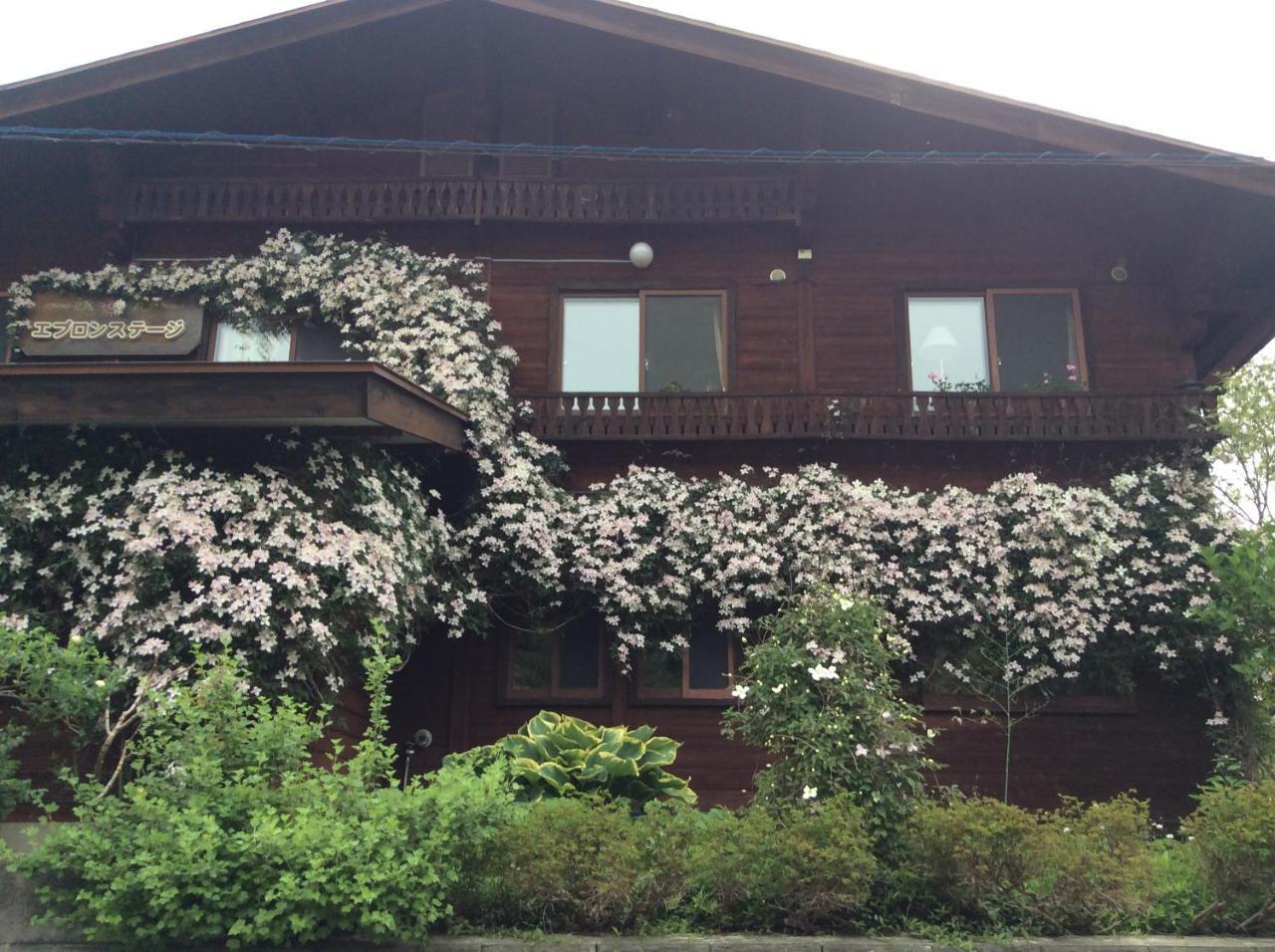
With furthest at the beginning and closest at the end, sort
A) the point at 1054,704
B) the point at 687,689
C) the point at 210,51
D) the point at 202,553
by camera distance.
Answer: the point at 210,51 < the point at 687,689 < the point at 1054,704 < the point at 202,553

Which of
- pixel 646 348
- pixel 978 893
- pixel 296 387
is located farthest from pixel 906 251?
pixel 978 893

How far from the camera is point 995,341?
12.6 meters

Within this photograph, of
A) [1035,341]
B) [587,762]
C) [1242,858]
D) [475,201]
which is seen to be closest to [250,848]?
[587,762]

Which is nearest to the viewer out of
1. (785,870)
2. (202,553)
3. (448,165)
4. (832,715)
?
(785,870)

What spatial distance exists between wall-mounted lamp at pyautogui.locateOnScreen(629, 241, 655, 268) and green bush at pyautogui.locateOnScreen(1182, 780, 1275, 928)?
8.07m

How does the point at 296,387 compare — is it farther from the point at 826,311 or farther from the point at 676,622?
the point at 826,311

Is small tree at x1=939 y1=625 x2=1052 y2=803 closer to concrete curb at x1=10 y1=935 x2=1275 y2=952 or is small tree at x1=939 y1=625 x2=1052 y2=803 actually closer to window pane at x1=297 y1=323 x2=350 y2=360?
concrete curb at x1=10 y1=935 x2=1275 y2=952

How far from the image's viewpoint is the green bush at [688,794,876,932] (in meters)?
6.35

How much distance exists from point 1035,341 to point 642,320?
432cm

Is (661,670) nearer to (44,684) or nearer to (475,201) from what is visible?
(475,201)

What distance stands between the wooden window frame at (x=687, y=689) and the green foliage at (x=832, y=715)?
337 cm

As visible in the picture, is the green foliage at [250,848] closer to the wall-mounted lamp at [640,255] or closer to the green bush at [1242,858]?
the green bush at [1242,858]

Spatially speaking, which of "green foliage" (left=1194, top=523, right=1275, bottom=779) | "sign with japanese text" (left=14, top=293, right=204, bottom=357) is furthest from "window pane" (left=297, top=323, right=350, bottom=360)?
"green foliage" (left=1194, top=523, right=1275, bottom=779)

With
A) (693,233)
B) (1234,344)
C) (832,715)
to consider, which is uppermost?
(693,233)
